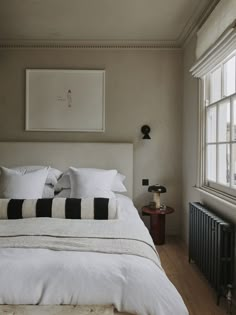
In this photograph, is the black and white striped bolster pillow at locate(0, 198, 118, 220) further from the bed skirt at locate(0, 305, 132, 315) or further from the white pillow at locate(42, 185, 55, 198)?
the bed skirt at locate(0, 305, 132, 315)

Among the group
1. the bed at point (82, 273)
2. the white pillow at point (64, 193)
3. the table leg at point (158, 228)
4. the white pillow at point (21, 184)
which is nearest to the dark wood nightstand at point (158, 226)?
the table leg at point (158, 228)

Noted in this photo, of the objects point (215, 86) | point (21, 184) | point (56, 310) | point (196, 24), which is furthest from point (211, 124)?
point (56, 310)

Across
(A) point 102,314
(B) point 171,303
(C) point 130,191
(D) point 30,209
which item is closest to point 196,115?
(C) point 130,191

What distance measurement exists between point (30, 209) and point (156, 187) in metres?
1.61

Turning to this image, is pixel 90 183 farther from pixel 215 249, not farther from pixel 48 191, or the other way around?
pixel 215 249

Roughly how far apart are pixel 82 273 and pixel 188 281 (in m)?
1.53

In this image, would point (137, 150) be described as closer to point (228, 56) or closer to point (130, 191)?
point (130, 191)

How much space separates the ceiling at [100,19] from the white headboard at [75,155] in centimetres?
135

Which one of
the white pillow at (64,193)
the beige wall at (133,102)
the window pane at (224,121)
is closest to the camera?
the window pane at (224,121)

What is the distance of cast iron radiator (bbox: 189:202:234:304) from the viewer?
2215mm

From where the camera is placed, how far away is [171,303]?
1425mm

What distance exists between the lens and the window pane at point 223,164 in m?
2.55

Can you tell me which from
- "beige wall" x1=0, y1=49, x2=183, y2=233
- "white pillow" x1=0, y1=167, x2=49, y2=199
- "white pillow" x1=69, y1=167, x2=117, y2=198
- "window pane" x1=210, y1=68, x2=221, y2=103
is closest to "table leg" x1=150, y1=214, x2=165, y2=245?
"beige wall" x1=0, y1=49, x2=183, y2=233

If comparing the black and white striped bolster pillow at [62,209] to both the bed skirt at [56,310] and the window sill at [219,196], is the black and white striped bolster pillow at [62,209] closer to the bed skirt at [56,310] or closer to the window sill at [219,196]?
the window sill at [219,196]
